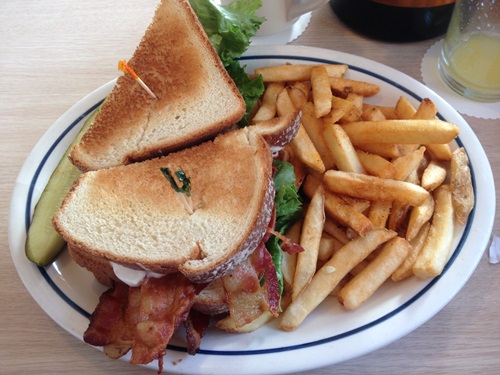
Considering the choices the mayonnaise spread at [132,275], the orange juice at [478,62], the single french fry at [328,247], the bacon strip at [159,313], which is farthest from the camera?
the orange juice at [478,62]

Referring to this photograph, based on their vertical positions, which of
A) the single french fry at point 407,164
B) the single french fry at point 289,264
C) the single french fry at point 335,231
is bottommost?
the single french fry at point 289,264

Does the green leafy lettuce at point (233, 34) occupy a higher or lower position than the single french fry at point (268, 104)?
higher

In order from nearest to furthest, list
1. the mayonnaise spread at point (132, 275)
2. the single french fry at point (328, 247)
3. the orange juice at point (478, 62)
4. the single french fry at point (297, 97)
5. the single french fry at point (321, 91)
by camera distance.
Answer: the mayonnaise spread at point (132, 275)
the single french fry at point (328, 247)
the single french fry at point (321, 91)
the single french fry at point (297, 97)
the orange juice at point (478, 62)

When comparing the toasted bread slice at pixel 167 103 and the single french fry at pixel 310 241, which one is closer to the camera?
the single french fry at pixel 310 241

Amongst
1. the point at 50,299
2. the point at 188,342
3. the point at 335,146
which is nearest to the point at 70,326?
the point at 50,299

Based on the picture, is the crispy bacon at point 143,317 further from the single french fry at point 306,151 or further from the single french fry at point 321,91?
the single french fry at point 321,91

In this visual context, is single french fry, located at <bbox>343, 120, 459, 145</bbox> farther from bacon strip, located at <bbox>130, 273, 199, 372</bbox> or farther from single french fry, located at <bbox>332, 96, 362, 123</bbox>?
bacon strip, located at <bbox>130, 273, 199, 372</bbox>

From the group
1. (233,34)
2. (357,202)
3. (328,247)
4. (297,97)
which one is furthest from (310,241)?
(233,34)

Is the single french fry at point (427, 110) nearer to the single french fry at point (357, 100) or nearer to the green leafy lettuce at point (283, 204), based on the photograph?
the single french fry at point (357, 100)

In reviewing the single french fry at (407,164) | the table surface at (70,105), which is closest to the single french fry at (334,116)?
the single french fry at (407,164)
